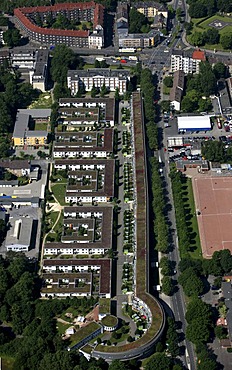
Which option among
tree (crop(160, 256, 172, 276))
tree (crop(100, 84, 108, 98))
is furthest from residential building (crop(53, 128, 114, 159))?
tree (crop(160, 256, 172, 276))

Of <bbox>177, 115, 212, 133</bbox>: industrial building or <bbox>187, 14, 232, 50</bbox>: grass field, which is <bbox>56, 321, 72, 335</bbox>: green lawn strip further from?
<bbox>187, 14, 232, 50</bbox>: grass field

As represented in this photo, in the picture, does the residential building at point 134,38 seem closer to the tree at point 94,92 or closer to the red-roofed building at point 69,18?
the red-roofed building at point 69,18

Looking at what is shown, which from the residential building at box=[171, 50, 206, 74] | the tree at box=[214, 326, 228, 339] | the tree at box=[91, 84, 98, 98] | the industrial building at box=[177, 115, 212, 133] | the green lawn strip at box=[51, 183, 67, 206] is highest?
the residential building at box=[171, 50, 206, 74]

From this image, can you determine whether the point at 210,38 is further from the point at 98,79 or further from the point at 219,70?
the point at 98,79

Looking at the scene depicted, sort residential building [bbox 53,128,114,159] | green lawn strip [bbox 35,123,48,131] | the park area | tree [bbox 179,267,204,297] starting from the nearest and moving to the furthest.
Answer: tree [bbox 179,267,204,297] < the park area < residential building [bbox 53,128,114,159] < green lawn strip [bbox 35,123,48,131]

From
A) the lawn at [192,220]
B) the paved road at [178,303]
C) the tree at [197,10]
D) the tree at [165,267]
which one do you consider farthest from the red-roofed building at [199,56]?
the tree at [165,267]

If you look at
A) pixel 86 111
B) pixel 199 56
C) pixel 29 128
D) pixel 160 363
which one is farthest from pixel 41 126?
pixel 160 363
